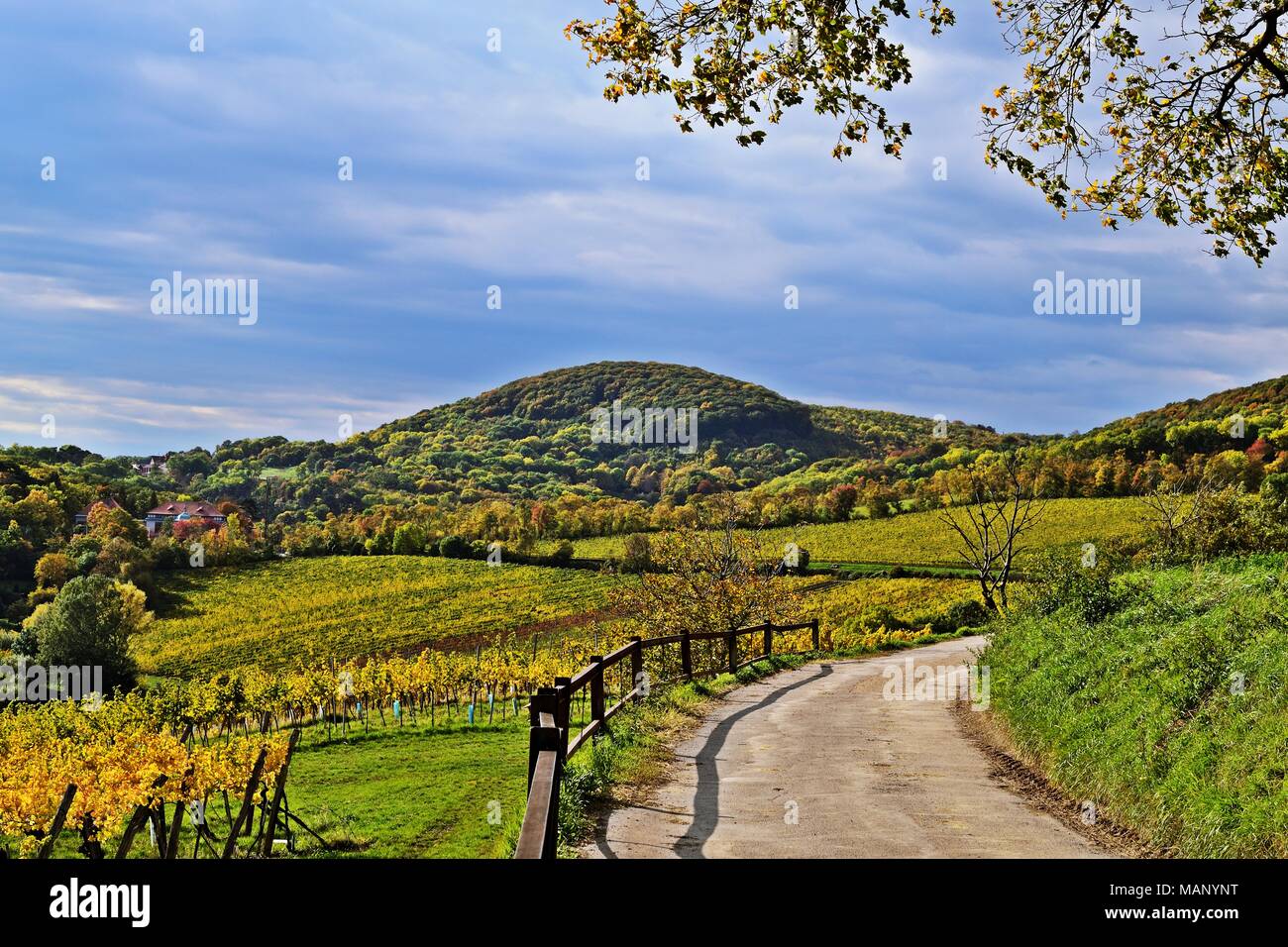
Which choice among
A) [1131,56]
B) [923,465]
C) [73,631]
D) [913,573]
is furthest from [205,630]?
[1131,56]

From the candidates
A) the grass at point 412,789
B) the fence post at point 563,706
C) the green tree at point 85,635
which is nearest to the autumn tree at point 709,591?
the grass at point 412,789

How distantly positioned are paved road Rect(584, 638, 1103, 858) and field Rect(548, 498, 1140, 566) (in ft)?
173

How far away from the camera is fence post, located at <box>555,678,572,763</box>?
8.62m

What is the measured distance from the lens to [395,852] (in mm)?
23406

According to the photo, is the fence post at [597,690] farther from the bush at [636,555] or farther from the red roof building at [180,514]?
the red roof building at [180,514]

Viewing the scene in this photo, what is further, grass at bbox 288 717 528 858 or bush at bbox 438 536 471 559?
bush at bbox 438 536 471 559

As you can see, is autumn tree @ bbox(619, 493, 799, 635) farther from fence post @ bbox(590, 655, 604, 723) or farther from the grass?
fence post @ bbox(590, 655, 604, 723)

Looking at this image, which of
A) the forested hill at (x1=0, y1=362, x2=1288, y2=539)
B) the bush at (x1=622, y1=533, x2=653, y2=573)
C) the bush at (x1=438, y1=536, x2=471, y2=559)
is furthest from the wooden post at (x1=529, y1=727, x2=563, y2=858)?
the bush at (x1=438, y1=536, x2=471, y2=559)

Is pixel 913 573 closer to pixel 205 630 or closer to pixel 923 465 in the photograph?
pixel 923 465

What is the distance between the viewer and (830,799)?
9.34m

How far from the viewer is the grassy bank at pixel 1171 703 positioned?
7457 millimetres
